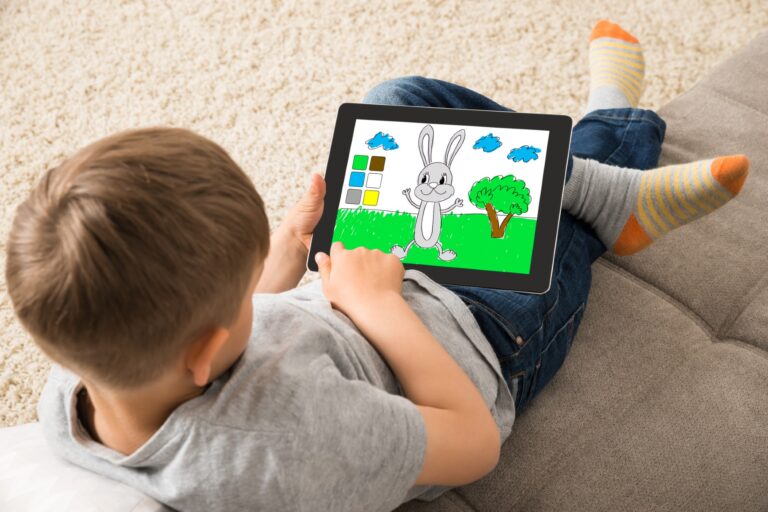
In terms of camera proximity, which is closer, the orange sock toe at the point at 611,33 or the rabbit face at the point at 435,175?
the rabbit face at the point at 435,175

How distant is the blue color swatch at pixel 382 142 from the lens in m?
0.96

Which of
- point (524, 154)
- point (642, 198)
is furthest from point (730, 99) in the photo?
point (524, 154)

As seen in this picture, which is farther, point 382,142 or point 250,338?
point 382,142

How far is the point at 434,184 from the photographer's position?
0.94 m

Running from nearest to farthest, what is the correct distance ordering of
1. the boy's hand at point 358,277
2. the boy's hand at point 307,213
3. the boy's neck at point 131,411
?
the boy's neck at point 131,411
the boy's hand at point 358,277
the boy's hand at point 307,213

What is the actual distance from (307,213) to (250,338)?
0.26 m

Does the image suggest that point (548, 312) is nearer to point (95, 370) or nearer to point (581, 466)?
point (581, 466)

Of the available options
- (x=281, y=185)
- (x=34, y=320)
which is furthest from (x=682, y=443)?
(x=281, y=185)

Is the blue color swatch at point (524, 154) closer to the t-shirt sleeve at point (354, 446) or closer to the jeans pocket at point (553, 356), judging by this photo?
the jeans pocket at point (553, 356)

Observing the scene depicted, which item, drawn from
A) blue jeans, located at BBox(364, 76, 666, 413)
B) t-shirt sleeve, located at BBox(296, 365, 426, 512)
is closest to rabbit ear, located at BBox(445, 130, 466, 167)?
blue jeans, located at BBox(364, 76, 666, 413)

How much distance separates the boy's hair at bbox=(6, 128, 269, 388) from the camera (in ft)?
1.70

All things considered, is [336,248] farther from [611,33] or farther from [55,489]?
[611,33]

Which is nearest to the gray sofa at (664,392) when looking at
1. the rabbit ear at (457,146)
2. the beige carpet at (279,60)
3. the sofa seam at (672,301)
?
the sofa seam at (672,301)

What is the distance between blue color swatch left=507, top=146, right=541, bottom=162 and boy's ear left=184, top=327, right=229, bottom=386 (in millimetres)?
457
